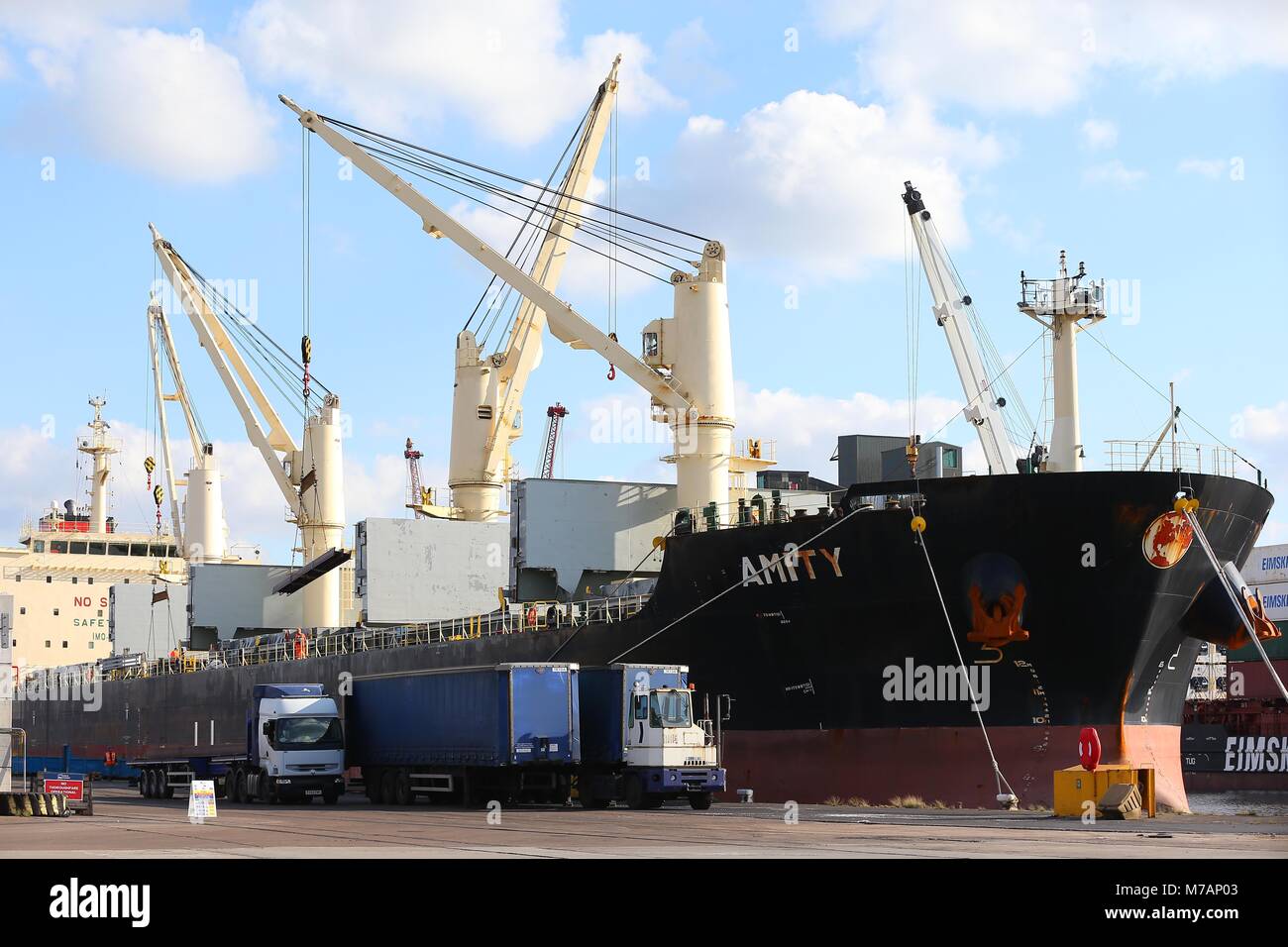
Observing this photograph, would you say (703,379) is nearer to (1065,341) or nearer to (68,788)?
(1065,341)

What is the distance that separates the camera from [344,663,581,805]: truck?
2969cm

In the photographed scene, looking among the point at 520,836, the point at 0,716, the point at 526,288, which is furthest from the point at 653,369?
the point at 520,836

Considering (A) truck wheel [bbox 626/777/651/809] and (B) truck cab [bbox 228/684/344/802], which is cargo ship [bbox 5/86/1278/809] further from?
(B) truck cab [bbox 228/684/344/802]

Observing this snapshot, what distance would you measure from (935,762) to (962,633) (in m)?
2.58

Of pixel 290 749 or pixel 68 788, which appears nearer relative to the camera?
pixel 68 788

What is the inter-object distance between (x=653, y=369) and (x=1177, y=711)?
613 inches

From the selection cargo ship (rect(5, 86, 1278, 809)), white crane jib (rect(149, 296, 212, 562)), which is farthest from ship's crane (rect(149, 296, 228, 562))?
cargo ship (rect(5, 86, 1278, 809))

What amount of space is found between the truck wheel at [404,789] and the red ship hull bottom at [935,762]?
23.6 ft

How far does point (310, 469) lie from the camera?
5750cm

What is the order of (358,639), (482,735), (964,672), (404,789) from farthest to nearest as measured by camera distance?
(358,639) < (404,789) < (482,735) < (964,672)

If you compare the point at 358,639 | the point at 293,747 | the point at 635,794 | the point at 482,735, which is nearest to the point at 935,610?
the point at 635,794

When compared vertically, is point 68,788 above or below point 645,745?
below

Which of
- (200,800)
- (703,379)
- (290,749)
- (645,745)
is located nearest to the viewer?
(200,800)

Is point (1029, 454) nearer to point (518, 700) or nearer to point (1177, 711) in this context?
point (1177, 711)
